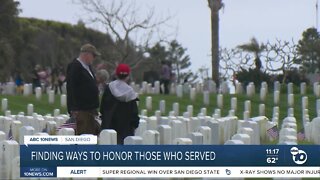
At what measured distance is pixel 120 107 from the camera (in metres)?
13.5

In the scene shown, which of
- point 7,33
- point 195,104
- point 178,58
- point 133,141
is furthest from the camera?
point 178,58

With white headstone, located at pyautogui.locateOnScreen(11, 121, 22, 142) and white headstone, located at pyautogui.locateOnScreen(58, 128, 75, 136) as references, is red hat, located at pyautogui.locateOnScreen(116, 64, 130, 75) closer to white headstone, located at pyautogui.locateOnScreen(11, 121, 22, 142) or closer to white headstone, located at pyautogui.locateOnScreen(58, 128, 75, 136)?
white headstone, located at pyautogui.locateOnScreen(58, 128, 75, 136)

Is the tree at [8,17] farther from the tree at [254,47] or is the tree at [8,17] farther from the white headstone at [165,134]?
the white headstone at [165,134]

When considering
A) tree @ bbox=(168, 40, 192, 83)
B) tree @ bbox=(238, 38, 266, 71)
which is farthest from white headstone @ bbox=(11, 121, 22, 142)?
tree @ bbox=(168, 40, 192, 83)

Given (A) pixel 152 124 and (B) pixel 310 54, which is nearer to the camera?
(A) pixel 152 124

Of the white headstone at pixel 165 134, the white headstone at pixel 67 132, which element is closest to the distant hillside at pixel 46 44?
the white headstone at pixel 165 134

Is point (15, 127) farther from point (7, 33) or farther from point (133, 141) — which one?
point (7, 33)

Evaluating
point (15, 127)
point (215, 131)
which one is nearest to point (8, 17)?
point (15, 127)

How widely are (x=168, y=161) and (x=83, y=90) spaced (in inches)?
120

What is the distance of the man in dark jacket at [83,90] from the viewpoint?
13578mm

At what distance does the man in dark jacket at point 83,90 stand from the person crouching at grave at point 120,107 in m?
0.21

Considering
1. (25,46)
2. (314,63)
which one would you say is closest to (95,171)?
(314,63)

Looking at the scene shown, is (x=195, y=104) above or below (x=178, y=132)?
above

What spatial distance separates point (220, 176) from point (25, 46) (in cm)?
5794
